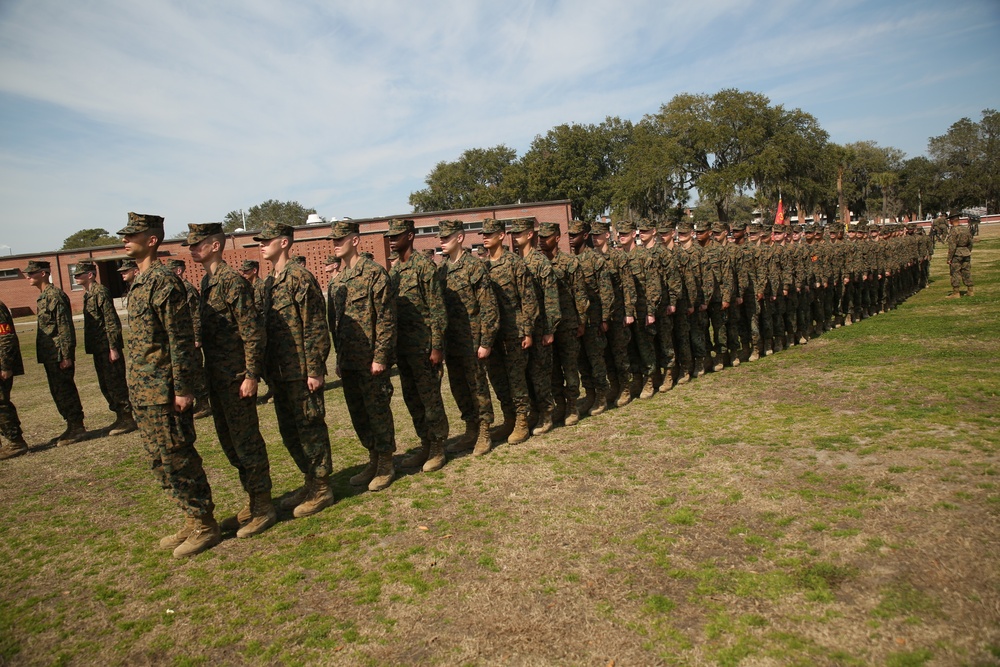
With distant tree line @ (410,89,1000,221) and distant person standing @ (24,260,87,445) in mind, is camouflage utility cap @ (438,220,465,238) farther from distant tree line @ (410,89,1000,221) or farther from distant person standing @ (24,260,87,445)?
distant tree line @ (410,89,1000,221)

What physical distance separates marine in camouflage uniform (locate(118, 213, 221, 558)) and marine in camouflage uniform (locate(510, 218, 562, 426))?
3581mm

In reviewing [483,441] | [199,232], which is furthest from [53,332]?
[483,441]

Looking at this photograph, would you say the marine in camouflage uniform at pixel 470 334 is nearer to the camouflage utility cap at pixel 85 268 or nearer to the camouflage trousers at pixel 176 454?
the camouflage trousers at pixel 176 454

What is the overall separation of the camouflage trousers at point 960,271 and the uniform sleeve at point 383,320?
16353mm

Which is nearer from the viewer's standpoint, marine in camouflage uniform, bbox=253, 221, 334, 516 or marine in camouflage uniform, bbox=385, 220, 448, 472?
marine in camouflage uniform, bbox=253, 221, 334, 516

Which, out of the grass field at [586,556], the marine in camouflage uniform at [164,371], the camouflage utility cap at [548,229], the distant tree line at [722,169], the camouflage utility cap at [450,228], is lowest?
the grass field at [586,556]

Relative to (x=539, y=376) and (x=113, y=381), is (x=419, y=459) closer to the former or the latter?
(x=539, y=376)

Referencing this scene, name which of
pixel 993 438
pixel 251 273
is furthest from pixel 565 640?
pixel 251 273

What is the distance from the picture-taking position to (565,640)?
318 cm

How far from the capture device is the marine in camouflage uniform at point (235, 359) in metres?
4.77

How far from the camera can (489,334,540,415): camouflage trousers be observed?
6684 mm

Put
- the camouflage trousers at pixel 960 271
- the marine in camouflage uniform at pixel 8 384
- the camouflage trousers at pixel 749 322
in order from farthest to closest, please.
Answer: the camouflage trousers at pixel 960 271 → the camouflage trousers at pixel 749 322 → the marine in camouflage uniform at pixel 8 384

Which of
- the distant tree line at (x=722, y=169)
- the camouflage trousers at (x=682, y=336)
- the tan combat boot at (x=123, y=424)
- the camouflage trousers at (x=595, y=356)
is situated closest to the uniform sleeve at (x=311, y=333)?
the camouflage trousers at (x=595, y=356)

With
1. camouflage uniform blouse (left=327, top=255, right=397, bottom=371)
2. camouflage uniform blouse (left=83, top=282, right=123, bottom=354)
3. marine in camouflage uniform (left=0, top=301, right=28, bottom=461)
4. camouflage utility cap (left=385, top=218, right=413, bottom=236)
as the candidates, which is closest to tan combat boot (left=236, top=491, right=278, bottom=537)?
camouflage uniform blouse (left=327, top=255, right=397, bottom=371)
